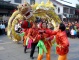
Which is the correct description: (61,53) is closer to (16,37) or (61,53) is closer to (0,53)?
(0,53)

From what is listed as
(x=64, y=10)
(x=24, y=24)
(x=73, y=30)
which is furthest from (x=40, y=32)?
(x=64, y=10)

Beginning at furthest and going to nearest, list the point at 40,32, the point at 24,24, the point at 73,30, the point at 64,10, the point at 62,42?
the point at 64,10 → the point at 73,30 → the point at 24,24 → the point at 40,32 → the point at 62,42

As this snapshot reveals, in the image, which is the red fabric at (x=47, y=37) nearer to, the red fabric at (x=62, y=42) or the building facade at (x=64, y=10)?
the red fabric at (x=62, y=42)

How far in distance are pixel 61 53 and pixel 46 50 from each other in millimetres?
1204

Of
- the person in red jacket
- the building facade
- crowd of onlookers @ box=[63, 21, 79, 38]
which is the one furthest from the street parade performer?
the building facade

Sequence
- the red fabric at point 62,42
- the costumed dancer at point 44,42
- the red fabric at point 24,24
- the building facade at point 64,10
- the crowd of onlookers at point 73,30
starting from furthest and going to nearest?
the building facade at point 64,10 → the crowd of onlookers at point 73,30 → the red fabric at point 24,24 → the costumed dancer at point 44,42 → the red fabric at point 62,42

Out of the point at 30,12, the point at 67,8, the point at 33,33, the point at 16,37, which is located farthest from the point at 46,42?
the point at 67,8

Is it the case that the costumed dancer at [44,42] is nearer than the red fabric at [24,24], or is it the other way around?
the costumed dancer at [44,42]

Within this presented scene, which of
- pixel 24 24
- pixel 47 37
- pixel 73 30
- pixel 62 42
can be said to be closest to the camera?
pixel 62 42

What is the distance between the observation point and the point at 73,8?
3828 centimetres

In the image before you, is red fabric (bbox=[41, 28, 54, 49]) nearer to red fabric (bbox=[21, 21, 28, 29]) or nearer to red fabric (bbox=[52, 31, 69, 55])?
red fabric (bbox=[52, 31, 69, 55])

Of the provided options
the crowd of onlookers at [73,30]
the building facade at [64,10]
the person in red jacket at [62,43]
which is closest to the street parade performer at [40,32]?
the person in red jacket at [62,43]

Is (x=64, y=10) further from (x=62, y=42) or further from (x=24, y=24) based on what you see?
(x=62, y=42)

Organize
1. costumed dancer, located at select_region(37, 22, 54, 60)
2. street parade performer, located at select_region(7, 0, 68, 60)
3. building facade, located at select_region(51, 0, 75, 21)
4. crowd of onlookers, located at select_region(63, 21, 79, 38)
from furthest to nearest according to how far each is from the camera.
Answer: building facade, located at select_region(51, 0, 75, 21)
crowd of onlookers, located at select_region(63, 21, 79, 38)
costumed dancer, located at select_region(37, 22, 54, 60)
street parade performer, located at select_region(7, 0, 68, 60)
